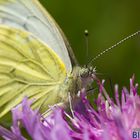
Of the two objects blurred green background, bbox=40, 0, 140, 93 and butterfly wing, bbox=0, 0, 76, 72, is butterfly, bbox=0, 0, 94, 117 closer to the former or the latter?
butterfly wing, bbox=0, 0, 76, 72

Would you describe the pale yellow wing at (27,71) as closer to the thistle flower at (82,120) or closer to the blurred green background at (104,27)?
the thistle flower at (82,120)

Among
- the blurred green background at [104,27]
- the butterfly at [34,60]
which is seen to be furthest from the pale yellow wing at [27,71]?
the blurred green background at [104,27]

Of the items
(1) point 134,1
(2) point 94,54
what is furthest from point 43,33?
(1) point 134,1

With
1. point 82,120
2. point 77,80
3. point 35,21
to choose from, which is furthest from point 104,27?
point 82,120

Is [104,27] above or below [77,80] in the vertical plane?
above

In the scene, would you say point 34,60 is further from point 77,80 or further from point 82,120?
point 82,120

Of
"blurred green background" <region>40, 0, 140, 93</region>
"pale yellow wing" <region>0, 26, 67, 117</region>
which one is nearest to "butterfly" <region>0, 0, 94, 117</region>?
"pale yellow wing" <region>0, 26, 67, 117</region>

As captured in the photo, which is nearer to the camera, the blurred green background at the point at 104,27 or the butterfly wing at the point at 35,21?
the butterfly wing at the point at 35,21
